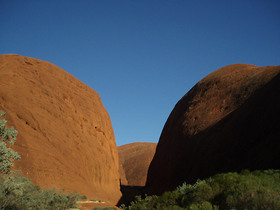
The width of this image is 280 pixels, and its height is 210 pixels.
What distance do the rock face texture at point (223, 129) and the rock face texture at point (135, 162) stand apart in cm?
2261

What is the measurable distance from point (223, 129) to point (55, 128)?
666 inches

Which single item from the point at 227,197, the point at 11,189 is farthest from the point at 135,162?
the point at 227,197

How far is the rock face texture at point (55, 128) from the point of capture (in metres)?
22.6

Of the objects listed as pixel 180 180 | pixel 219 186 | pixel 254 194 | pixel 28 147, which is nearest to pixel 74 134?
pixel 28 147

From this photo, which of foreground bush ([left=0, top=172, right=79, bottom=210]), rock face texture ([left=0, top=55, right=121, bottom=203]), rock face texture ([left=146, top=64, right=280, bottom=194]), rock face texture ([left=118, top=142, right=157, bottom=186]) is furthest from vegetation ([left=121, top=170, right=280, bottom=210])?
rock face texture ([left=118, top=142, right=157, bottom=186])

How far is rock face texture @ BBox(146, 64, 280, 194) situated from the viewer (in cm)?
2086

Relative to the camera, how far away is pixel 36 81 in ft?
97.4

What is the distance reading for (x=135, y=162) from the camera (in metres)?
73.8

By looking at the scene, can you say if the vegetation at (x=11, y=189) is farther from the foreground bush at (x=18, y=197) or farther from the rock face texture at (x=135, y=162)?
the rock face texture at (x=135, y=162)

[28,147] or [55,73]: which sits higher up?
[55,73]

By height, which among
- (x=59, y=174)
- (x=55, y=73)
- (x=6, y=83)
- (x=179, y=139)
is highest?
(x=55, y=73)

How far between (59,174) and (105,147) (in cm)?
1708

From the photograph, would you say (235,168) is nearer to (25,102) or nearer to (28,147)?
(28,147)

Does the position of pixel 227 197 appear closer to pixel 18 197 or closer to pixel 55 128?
pixel 18 197
